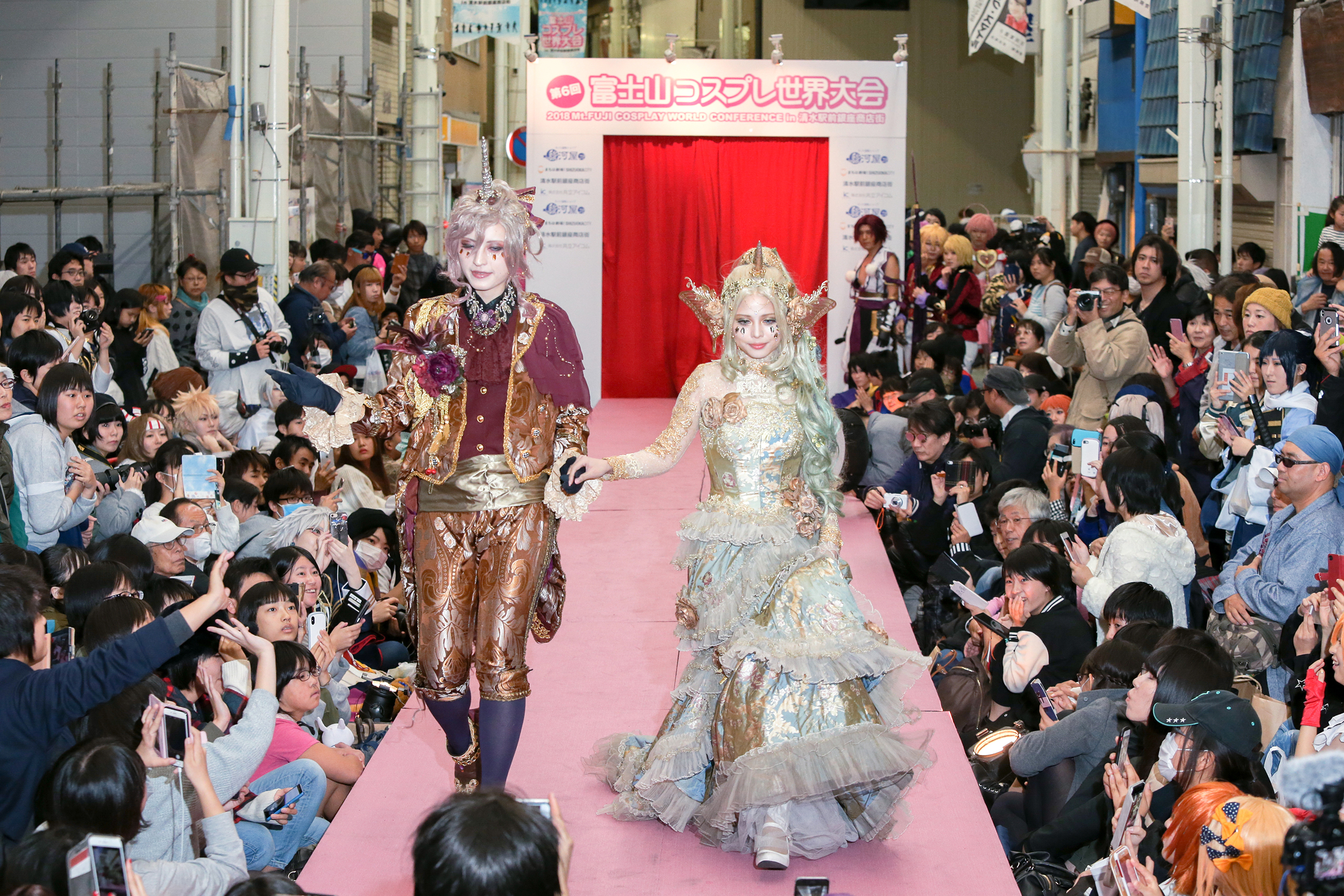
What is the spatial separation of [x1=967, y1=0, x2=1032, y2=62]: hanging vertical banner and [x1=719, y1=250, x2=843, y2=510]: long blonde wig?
10.1 meters

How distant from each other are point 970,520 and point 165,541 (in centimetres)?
295

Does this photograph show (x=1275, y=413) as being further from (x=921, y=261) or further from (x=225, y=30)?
(x=225, y=30)

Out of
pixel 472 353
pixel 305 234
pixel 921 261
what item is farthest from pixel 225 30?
pixel 472 353

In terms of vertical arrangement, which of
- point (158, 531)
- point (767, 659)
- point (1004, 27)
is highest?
point (1004, 27)

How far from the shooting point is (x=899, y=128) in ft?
31.5

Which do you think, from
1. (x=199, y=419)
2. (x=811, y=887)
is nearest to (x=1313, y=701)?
(x=811, y=887)

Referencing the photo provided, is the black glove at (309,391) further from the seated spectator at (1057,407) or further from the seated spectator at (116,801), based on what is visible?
the seated spectator at (1057,407)

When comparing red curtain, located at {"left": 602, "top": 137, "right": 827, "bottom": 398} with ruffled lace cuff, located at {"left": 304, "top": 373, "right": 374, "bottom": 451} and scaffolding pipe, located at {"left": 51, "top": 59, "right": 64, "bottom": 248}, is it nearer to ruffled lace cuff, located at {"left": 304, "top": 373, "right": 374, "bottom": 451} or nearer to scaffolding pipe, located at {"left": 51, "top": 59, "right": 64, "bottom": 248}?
scaffolding pipe, located at {"left": 51, "top": 59, "right": 64, "bottom": 248}

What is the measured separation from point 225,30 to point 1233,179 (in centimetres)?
831

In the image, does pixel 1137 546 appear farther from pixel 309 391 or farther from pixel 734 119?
pixel 734 119

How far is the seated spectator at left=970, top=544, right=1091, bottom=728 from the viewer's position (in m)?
3.98

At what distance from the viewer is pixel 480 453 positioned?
333cm

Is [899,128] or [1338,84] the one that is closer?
[1338,84]

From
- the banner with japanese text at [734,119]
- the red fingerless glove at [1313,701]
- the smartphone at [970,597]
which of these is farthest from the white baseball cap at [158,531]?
the banner with japanese text at [734,119]
